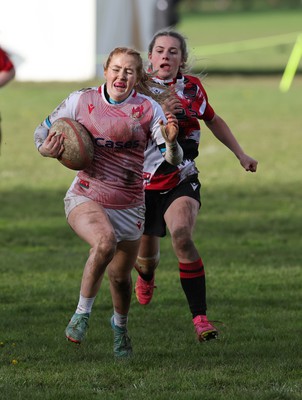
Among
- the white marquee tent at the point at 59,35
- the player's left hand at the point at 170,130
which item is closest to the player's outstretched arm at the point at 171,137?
the player's left hand at the point at 170,130

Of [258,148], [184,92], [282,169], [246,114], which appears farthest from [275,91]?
[184,92]

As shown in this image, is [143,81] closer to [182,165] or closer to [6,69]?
[182,165]

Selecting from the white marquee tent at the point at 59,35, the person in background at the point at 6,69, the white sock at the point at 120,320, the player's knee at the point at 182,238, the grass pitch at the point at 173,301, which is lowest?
the white marquee tent at the point at 59,35

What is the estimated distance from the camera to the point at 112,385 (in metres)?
6.54

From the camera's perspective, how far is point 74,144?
7.05 m

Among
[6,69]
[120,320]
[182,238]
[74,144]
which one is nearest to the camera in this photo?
[74,144]

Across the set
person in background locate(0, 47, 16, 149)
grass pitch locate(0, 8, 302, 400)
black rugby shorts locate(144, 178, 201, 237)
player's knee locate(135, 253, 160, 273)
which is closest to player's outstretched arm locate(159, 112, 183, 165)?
black rugby shorts locate(144, 178, 201, 237)

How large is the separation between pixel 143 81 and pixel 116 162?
0.57 meters

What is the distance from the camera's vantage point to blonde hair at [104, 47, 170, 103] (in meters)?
7.21

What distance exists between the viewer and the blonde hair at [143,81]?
7.21 meters

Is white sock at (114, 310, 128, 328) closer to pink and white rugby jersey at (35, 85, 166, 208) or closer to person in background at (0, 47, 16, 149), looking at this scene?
pink and white rugby jersey at (35, 85, 166, 208)

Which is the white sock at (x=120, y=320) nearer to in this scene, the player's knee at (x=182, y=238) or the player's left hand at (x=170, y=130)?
the player's knee at (x=182, y=238)

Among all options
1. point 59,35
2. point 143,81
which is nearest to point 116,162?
point 143,81

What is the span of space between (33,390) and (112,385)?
45 centimetres
